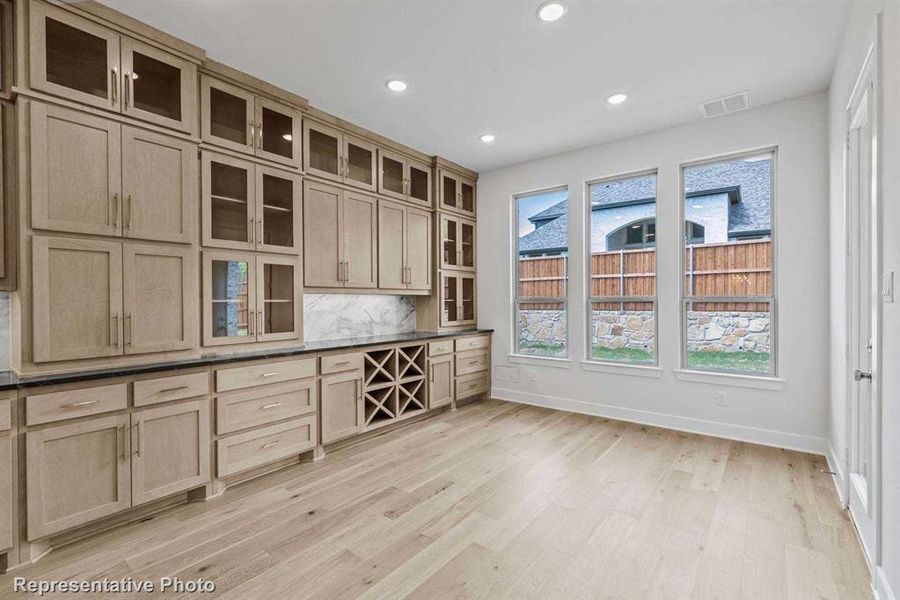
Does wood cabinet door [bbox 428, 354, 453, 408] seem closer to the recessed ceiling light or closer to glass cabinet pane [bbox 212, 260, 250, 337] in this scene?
glass cabinet pane [bbox 212, 260, 250, 337]

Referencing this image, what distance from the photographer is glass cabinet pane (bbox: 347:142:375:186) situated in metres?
4.05

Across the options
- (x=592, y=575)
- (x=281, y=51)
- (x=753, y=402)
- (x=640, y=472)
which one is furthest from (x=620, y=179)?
(x=592, y=575)

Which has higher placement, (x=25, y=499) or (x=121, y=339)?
(x=121, y=339)

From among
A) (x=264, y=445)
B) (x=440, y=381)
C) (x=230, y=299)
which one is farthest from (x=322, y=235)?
(x=440, y=381)

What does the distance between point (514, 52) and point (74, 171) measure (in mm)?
2675

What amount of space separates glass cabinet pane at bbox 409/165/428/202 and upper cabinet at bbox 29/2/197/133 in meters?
2.29

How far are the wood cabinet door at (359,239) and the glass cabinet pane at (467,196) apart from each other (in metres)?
1.47

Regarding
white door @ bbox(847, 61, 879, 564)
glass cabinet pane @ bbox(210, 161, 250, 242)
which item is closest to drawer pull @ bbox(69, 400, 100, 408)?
glass cabinet pane @ bbox(210, 161, 250, 242)

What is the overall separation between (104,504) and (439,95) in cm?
342

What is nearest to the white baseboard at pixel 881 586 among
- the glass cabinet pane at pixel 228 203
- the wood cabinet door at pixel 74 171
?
the glass cabinet pane at pixel 228 203

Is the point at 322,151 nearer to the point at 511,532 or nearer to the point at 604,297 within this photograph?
the point at 604,297

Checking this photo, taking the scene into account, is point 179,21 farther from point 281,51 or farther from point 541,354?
point 541,354

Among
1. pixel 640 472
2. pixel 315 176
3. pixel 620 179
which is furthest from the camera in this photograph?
pixel 620 179

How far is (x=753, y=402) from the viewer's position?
146 inches
